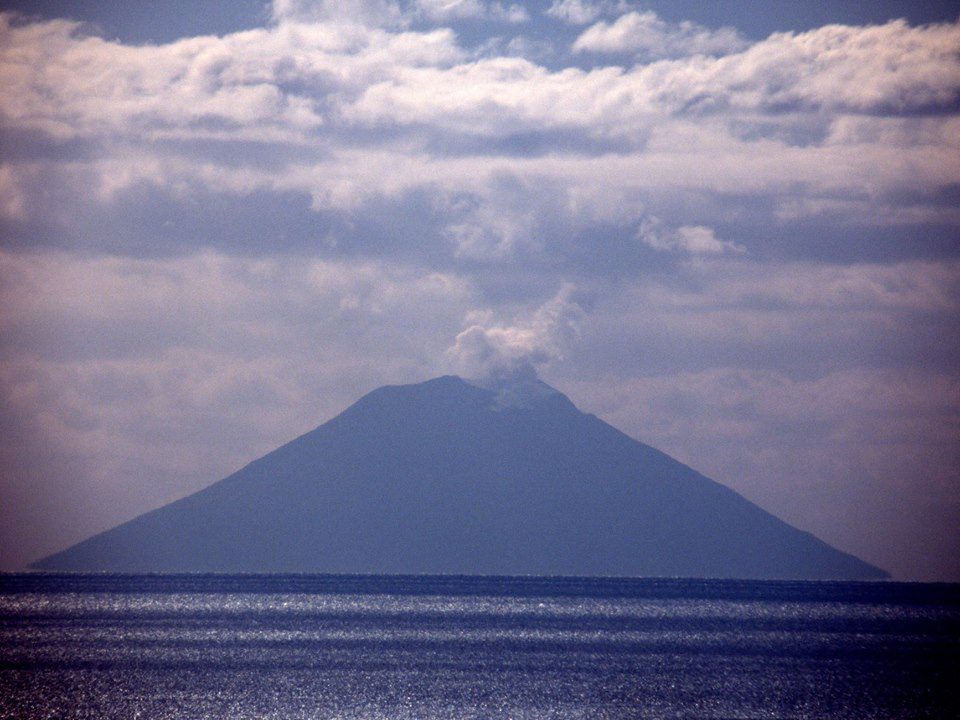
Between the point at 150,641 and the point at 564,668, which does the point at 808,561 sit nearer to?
the point at 564,668

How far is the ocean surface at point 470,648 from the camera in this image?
54.0ft

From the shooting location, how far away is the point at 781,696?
17078 mm

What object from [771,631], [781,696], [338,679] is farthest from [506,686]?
[771,631]

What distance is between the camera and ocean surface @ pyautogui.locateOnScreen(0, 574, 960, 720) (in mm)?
16453

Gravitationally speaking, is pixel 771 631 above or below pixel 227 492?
below

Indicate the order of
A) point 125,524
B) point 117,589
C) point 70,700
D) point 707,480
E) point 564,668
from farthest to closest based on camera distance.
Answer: point 707,480 < point 125,524 < point 117,589 < point 564,668 < point 70,700

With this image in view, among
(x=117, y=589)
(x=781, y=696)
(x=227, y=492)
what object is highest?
(x=227, y=492)

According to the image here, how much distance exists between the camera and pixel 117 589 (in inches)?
918

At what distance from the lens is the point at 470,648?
61.4 ft

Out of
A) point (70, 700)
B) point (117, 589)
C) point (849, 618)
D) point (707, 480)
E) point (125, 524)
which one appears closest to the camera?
point (70, 700)

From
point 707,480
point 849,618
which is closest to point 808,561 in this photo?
point 707,480

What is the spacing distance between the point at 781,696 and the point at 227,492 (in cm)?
2623

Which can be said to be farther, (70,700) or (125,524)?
(125,524)

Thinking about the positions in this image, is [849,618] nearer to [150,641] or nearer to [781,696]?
[781,696]
